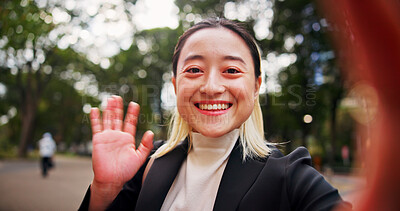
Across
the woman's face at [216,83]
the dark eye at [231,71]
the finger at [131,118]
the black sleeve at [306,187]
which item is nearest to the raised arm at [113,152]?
the finger at [131,118]

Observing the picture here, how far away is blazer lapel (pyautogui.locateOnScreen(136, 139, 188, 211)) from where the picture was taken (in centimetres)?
148

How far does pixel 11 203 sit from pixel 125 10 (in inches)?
336

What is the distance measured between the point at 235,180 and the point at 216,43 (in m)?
0.69

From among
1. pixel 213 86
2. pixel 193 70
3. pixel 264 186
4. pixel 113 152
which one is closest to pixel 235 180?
pixel 264 186

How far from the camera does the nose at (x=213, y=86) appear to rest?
4.78ft

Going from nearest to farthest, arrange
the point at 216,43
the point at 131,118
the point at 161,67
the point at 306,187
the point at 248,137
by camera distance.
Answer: the point at 306,187
the point at 216,43
the point at 248,137
the point at 131,118
the point at 161,67

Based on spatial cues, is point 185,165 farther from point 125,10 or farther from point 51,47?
point 51,47

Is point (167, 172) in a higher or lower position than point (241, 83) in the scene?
lower

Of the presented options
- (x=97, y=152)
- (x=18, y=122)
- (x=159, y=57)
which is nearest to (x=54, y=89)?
(x=18, y=122)

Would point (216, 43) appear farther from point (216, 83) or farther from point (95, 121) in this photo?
point (95, 121)

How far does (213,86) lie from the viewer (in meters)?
1.45

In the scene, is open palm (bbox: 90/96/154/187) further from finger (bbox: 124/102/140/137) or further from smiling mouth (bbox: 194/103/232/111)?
smiling mouth (bbox: 194/103/232/111)

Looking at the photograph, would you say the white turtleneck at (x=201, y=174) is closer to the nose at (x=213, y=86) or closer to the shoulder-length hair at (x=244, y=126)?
the shoulder-length hair at (x=244, y=126)

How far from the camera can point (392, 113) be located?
45cm
